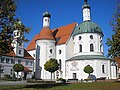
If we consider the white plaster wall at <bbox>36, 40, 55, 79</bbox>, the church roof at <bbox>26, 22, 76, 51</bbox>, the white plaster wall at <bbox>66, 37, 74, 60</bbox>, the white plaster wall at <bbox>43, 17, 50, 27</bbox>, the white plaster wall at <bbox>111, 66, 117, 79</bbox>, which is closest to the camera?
the white plaster wall at <bbox>111, 66, 117, 79</bbox>

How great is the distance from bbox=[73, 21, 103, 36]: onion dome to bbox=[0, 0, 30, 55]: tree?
3751 centimetres

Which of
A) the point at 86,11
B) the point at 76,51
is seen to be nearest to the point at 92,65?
the point at 76,51

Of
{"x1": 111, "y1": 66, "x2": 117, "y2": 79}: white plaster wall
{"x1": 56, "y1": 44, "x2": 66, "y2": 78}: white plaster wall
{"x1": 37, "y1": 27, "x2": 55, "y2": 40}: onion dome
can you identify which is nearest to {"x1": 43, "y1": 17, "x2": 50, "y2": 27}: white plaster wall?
{"x1": 37, "y1": 27, "x2": 55, "y2": 40}: onion dome

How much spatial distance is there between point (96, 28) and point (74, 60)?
12.6 meters

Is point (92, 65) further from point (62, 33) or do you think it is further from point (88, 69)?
point (62, 33)

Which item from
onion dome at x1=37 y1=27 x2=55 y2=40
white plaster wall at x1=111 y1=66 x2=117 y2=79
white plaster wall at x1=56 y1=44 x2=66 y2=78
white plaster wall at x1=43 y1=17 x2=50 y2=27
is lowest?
white plaster wall at x1=111 y1=66 x2=117 y2=79

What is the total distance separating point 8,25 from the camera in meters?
20.5

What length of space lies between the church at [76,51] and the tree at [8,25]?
33.2 m

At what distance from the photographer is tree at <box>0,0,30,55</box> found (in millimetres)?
19875

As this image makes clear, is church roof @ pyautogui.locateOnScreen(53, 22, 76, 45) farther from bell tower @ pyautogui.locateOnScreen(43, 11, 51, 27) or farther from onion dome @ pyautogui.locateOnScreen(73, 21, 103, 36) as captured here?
bell tower @ pyautogui.locateOnScreen(43, 11, 51, 27)

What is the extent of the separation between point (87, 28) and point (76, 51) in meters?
7.66

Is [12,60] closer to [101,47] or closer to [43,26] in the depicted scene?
[43,26]

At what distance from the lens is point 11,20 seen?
68.2 feet

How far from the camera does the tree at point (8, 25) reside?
19.9m
